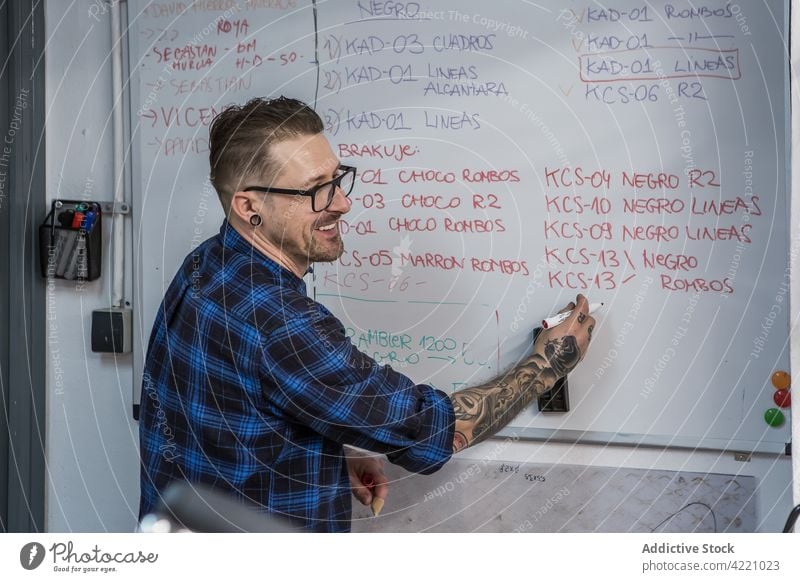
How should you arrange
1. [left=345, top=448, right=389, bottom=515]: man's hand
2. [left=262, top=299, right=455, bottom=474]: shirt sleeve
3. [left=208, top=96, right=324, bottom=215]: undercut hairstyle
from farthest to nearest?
[left=345, top=448, right=389, bottom=515]: man's hand < [left=208, top=96, right=324, bottom=215]: undercut hairstyle < [left=262, top=299, right=455, bottom=474]: shirt sleeve

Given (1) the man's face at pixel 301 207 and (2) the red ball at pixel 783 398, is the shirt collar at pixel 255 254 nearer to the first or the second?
(1) the man's face at pixel 301 207

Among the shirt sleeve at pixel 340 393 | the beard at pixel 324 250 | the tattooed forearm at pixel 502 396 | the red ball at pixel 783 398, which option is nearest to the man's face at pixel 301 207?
the beard at pixel 324 250

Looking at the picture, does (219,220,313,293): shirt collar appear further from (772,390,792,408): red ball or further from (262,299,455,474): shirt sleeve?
(772,390,792,408): red ball

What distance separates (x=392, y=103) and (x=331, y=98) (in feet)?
0.36

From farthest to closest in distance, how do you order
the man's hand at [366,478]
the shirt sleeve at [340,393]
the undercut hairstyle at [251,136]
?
the man's hand at [366,478] → the undercut hairstyle at [251,136] → the shirt sleeve at [340,393]

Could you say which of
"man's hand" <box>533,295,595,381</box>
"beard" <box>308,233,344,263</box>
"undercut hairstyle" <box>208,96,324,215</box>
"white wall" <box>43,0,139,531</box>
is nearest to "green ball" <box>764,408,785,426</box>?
"man's hand" <box>533,295,595,381</box>

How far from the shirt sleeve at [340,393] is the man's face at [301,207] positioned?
0.11 metres

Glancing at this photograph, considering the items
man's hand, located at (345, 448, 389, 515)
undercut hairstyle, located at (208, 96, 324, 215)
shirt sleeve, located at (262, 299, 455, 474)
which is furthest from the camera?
man's hand, located at (345, 448, 389, 515)

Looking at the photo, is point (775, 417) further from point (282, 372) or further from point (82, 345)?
point (82, 345)

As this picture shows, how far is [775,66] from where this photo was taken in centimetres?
136

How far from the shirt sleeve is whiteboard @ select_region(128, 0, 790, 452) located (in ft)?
0.66

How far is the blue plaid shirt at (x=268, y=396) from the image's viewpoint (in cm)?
126

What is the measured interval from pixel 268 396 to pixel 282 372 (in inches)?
2.3

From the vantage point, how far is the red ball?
1396 millimetres
